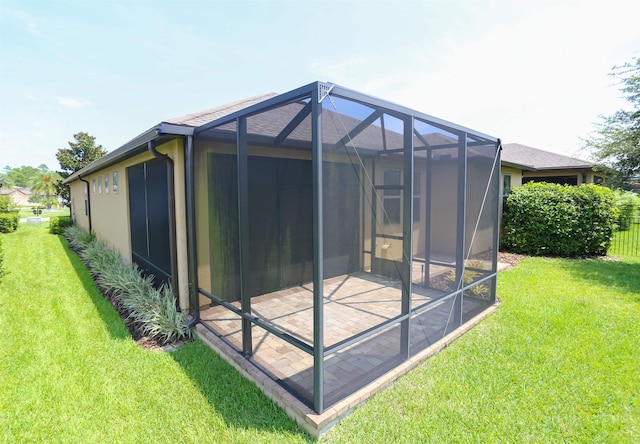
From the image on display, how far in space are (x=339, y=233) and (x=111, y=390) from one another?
2672 mm

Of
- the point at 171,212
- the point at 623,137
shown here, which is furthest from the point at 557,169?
the point at 171,212

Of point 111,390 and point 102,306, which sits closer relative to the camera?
point 111,390

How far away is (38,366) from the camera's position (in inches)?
136

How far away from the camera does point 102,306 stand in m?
5.27

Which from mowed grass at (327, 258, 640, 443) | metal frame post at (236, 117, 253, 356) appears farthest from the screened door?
mowed grass at (327, 258, 640, 443)

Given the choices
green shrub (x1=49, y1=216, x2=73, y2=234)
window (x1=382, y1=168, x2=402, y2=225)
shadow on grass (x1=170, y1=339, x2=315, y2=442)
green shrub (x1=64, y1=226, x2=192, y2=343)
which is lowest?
shadow on grass (x1=170, y1=339, x2=315, y2=442)

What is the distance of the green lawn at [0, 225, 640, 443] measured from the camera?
253cm

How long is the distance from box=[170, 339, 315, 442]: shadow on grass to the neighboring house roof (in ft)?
47.7

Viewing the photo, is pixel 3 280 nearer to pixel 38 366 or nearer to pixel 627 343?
pixel 38 366

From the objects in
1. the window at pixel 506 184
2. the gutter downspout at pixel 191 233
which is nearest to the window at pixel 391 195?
the gutter downspout at pixel 191 233

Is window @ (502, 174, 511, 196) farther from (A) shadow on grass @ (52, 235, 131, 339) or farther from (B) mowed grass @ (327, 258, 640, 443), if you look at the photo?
(A) shadow on grass @ (52, 235, 131, 339)

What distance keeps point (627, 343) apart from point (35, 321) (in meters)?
7.93

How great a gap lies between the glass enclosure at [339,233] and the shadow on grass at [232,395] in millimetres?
225

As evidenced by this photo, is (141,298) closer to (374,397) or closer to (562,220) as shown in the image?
(374,397)
